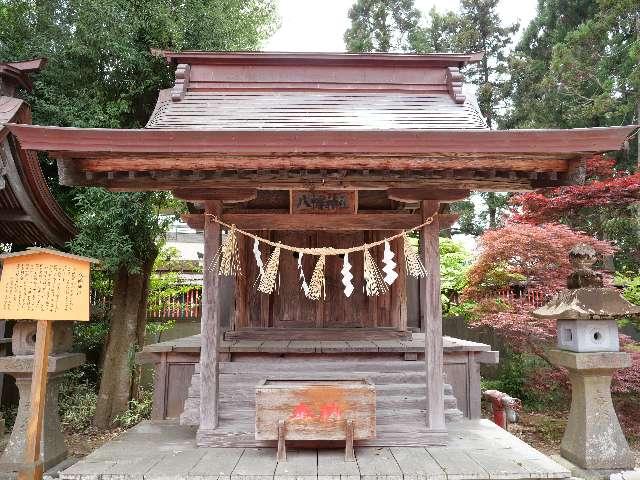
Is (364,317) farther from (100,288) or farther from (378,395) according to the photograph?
(100,288)

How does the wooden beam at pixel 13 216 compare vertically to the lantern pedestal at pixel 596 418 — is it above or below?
above

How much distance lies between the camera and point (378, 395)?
5730 mm

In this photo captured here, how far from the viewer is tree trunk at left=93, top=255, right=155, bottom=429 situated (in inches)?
408

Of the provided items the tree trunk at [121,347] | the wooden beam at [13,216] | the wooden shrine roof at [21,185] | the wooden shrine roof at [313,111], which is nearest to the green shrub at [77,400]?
the tree trunk at [121,347]

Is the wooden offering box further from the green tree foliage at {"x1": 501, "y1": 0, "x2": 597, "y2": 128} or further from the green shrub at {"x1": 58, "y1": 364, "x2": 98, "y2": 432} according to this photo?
the green tree foliage at {"x1": 501, "y1": 0, "x2": 597, "y2": 128}

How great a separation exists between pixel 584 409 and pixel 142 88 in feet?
33.7

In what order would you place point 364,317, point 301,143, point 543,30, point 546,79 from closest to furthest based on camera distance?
point 301,143 < point 364,317 < point 546,79 < point 543,30

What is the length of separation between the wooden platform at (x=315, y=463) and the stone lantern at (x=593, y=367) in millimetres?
1153

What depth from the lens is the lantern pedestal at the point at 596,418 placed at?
5719 mm

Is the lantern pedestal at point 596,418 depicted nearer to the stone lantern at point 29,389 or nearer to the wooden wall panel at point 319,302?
the wooden wall panel at point 319,302

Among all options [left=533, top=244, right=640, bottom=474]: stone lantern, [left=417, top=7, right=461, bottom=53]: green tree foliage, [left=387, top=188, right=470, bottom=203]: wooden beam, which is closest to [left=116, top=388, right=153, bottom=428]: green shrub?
[left=387, top=188, right=470, bottom=203]: wooden beam

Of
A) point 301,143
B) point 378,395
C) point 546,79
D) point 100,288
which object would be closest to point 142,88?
point 100,288

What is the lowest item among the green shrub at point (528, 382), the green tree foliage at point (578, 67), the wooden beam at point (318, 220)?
the green shrub at point (528, 382)

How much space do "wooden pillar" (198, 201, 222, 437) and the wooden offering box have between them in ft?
2.36
